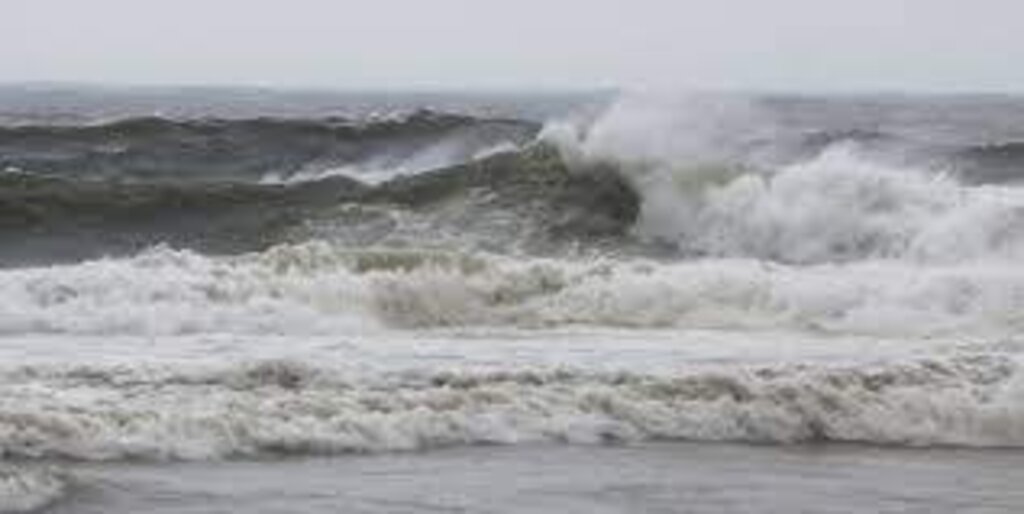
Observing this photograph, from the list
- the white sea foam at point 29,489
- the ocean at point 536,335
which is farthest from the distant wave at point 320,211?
the white sea foam at point 29,489

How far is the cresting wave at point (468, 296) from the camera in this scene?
14.6 metres

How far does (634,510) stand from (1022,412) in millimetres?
3388

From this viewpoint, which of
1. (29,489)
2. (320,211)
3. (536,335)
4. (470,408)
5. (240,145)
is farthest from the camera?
(240,145)

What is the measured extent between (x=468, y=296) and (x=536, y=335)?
1.78 meters

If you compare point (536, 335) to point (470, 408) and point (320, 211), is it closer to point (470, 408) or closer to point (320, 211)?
point (470, 408)

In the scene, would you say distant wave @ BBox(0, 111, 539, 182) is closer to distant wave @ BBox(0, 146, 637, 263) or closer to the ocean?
the ocean

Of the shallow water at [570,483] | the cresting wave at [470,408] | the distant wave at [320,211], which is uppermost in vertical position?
the distant wave at [320,211]

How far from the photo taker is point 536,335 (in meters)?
14.3

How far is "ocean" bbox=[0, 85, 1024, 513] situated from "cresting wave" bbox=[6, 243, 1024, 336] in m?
0.03

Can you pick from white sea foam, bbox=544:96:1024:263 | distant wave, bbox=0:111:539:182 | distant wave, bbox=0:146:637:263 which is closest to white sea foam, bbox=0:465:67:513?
distant wave, bbox=0:146:637:263

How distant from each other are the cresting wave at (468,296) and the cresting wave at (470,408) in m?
2.69

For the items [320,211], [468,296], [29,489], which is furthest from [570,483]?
[320,211]

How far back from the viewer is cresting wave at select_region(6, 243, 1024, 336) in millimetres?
14633

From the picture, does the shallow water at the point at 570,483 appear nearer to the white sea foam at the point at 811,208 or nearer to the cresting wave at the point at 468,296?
the cresting wave at the point at 468,296
